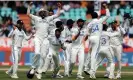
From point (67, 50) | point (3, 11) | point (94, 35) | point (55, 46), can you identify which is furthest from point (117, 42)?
point (3, 11)

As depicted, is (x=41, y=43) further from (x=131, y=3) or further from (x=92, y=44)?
(x=131, y=3)

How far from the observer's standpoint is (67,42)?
24.9 metres

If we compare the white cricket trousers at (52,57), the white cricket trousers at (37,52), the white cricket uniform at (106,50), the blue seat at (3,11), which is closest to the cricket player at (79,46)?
the white cricket trousers at (52,57)

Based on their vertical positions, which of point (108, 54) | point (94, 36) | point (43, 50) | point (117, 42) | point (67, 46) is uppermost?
point (94, 36)

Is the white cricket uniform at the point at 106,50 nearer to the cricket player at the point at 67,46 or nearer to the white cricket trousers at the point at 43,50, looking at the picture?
the cricket player at the point at 67,46

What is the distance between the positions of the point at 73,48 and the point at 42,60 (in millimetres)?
1751

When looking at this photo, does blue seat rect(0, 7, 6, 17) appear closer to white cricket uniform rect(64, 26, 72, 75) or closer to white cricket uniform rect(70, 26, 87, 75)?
white cricket uniform rect(64, 26, 72, 75)

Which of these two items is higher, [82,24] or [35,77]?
[82,24]

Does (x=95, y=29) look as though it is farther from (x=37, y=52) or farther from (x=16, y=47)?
(x=16, y=47)

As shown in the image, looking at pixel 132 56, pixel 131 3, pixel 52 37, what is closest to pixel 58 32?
pixel 52 37

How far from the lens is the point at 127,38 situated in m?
38.9

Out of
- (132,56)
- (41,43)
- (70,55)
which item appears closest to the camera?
(41,43)

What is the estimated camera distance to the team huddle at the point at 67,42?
933 inches

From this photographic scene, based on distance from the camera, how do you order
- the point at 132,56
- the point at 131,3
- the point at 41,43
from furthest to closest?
the point at 131,3, the point at 132,56, the point at 41,43
